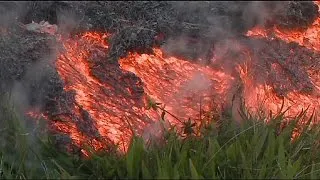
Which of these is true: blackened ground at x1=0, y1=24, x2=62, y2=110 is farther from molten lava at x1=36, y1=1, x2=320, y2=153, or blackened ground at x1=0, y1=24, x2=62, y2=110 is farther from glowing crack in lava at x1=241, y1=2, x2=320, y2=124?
glowing crack in lava at x1=241, y1=2, x2=320, y2=124

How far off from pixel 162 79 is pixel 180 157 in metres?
0.69

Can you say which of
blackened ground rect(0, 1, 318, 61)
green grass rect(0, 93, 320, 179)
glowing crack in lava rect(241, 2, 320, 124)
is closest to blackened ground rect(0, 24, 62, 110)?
green grass rect(0, 93, 320, 179)

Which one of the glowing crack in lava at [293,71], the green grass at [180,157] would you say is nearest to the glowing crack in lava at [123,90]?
the green grass at [180,157]

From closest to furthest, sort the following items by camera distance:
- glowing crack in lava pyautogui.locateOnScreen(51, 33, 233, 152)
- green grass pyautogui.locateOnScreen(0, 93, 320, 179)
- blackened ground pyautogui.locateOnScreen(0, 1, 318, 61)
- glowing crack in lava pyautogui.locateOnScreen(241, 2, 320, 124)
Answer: green grass pyautogui.locateOnScreen(0, 93, 320, 179) < glowing crack in lava pyautogui.locateOnScreen(51, 33, 233, 152) < glowing crack in lava pyautogui.locateOnScreen(241, 2, 320, 124) < blackened ground pyautogui.locateOnScreen(0, 1, 318, 61)

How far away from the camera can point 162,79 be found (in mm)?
3033

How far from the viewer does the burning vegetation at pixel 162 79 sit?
2.76 metres

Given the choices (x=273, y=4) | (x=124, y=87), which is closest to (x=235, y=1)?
(x=273, y=4)

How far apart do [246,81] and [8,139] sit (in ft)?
3.99

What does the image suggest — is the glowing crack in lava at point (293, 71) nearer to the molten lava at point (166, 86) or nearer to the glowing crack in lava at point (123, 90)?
the molten lava at point (166, 86)

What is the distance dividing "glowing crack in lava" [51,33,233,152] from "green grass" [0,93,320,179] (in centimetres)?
14

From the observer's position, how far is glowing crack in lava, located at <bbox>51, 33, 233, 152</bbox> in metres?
2.73

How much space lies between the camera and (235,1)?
370 cm

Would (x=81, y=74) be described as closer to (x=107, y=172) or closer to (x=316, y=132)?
(x=107, y=172)

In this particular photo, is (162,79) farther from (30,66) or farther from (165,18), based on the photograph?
(30,66)
